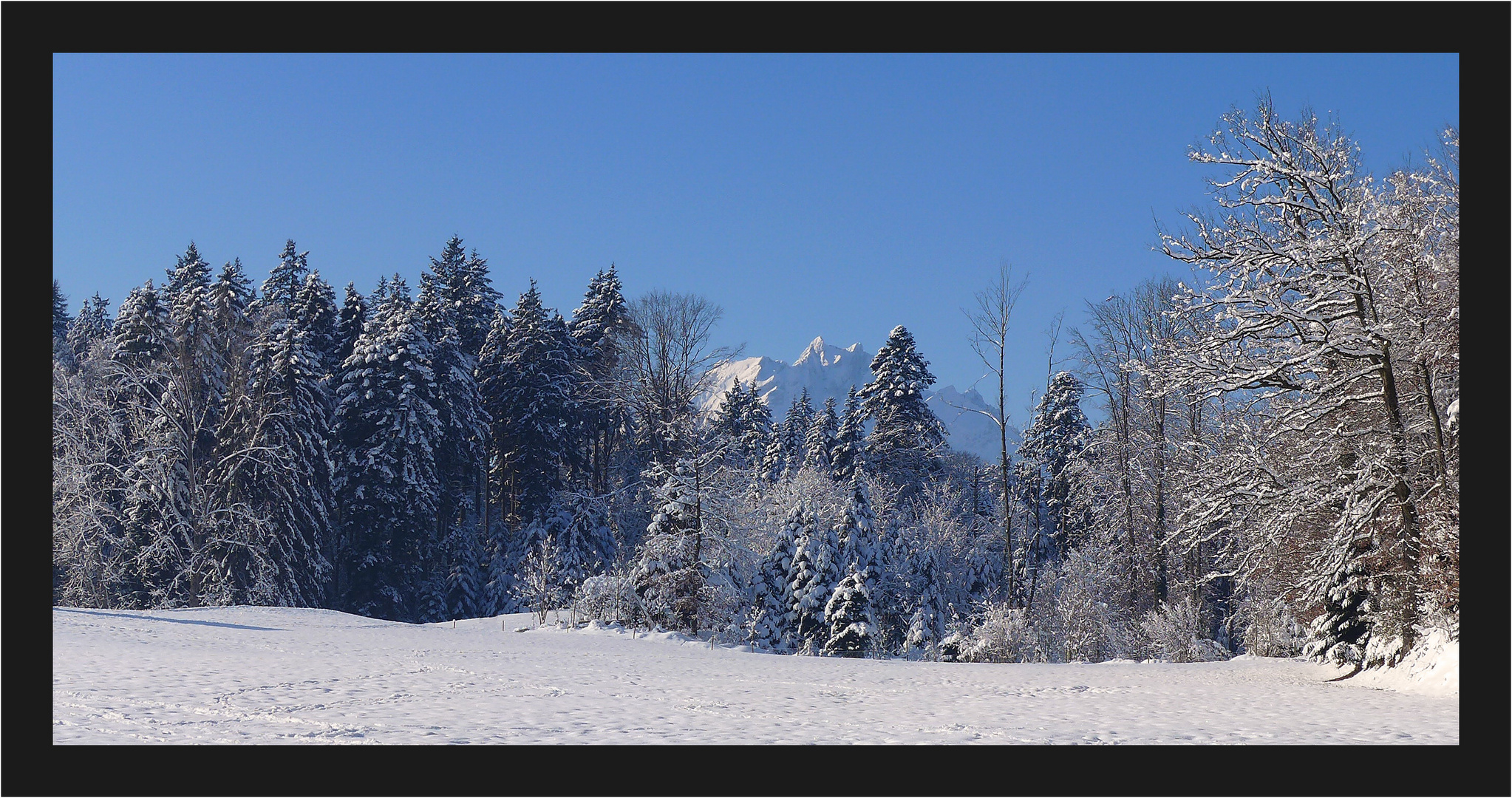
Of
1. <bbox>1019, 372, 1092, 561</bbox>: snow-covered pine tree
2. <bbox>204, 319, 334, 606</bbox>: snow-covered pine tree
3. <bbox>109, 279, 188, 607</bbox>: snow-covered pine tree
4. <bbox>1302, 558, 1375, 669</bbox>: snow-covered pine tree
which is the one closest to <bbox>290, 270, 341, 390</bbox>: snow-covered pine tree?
<bbox>204, 319, 334, 606</bbox>: snow-covered pine tree

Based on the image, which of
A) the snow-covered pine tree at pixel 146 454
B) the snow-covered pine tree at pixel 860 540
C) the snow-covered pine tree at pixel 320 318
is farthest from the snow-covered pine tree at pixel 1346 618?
the snow-covered pine tree at pixel 320 318

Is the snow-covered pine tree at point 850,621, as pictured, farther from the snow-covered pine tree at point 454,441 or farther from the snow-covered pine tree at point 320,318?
the snow-covered pine tree at point 320,318

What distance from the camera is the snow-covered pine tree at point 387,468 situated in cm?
3578

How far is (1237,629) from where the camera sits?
27.0 metres

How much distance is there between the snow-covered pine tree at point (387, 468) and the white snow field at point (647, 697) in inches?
653

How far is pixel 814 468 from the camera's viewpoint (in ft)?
108

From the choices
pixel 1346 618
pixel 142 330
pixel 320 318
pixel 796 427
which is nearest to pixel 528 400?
pixel 320 318

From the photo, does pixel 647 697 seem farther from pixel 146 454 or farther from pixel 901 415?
pixel 901 415

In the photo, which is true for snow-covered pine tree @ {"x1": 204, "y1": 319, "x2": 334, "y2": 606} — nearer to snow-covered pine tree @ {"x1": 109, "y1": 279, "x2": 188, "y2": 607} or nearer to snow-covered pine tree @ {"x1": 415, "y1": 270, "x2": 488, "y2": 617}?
snow-covered pine tree @ {"x1": 109, "y1": 279, "x2": 188, "y2": 607}

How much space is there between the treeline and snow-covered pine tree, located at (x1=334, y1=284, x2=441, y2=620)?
4.7 inches

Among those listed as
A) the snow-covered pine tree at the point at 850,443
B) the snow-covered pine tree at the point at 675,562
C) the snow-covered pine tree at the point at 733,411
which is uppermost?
the snow-covered pine tree at the point at 733,411

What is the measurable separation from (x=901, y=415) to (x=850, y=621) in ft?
67.6
